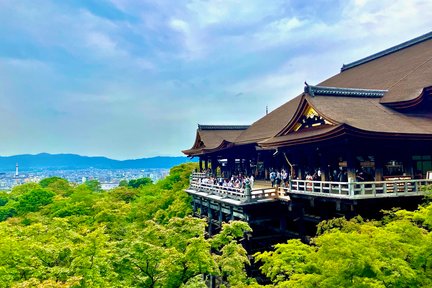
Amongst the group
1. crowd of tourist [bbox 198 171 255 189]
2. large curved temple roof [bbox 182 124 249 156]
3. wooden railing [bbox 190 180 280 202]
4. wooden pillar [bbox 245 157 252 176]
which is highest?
large curved temple roof [bbox 182 124 249 156]

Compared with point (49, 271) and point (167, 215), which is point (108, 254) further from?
point (167, 215)

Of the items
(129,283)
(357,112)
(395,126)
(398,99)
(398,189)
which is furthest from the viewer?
(398,99)

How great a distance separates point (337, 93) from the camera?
62.2 ft

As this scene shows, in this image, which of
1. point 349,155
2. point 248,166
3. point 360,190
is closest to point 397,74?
point 349,155

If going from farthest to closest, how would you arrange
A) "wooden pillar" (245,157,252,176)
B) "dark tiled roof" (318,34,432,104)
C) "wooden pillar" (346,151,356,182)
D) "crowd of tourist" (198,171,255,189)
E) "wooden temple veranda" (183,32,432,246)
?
"wooden pillar" (245,157,252,176) → "crowd of tourist" (198,171,255,189) → "dark tiled roof" (318,34,432,104) → "wooden pillar" (346,151,356,182) → "wooden temple veranda" (183,32,432,246)

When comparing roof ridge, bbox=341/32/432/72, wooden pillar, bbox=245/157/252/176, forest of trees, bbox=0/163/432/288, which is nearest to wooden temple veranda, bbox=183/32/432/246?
roof ridge, bbox=341/32/432/72

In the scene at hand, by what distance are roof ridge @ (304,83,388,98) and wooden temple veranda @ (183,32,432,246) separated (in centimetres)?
5

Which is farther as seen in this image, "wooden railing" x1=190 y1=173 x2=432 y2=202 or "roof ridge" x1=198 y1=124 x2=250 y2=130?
"roof ridge" x1=198 y1=124 x2=250 y2=130

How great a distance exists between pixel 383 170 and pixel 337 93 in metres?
4.84

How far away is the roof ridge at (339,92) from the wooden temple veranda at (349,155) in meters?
0.05

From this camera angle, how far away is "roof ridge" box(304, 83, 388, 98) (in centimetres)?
1794

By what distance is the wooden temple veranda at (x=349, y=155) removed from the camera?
14672mm

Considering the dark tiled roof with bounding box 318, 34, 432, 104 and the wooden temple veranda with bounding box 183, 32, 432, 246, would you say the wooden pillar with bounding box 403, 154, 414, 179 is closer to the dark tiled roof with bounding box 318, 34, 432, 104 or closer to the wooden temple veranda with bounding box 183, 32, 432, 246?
the wooden temple veranda with bounding box 183, 32, 432, 246

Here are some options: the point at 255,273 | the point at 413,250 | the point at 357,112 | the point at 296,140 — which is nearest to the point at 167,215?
the point at 255,273
